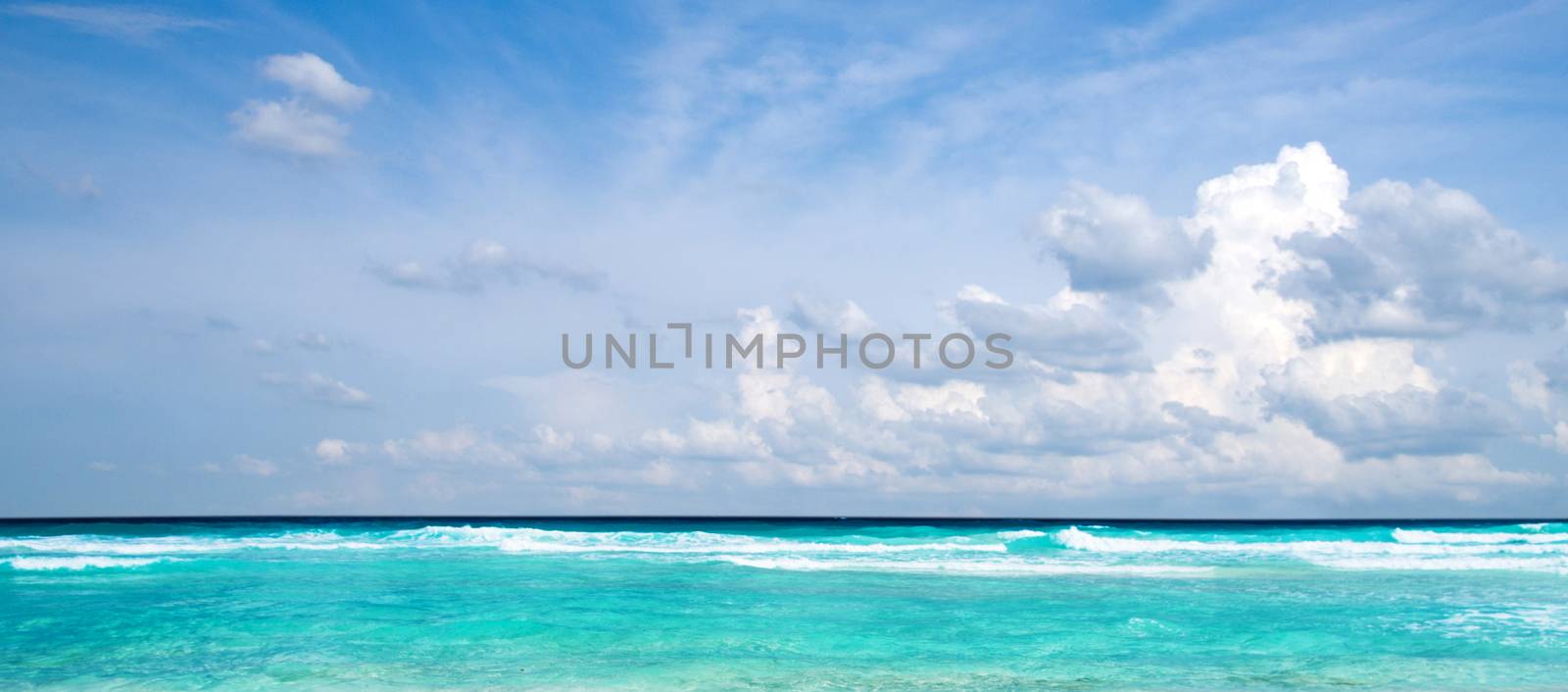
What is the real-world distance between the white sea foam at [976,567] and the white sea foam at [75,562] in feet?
54.4

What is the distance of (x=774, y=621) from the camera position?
18375 mm

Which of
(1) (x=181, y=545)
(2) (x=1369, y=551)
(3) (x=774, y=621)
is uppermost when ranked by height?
(1) (x=181, y=545)

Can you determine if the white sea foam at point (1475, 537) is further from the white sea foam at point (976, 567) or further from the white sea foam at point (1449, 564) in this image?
the white sea foam at point (976, 567)

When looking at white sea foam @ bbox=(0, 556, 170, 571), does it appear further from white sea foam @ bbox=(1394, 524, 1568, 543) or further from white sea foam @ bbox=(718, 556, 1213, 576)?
white sea foam @ bbox=(1394, 524, 1568, 543)

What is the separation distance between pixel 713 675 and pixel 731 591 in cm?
919

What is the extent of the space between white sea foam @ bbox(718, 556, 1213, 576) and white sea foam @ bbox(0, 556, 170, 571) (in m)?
16.6

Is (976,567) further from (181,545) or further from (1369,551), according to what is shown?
(181,545)

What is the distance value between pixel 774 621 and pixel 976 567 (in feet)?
41.4

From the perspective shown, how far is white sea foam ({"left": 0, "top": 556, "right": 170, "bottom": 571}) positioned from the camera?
2930 centimetres

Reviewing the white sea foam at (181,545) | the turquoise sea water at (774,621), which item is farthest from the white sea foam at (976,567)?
the white sea foam at (181,545)

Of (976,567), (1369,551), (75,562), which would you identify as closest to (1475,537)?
(1369,551)

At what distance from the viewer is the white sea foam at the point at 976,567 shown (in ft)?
91.7

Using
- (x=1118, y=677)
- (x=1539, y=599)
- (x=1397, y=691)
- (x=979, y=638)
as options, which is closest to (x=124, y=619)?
(x=979, y=638)

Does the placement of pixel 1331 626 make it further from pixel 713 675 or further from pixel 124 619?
pixel 124 619
